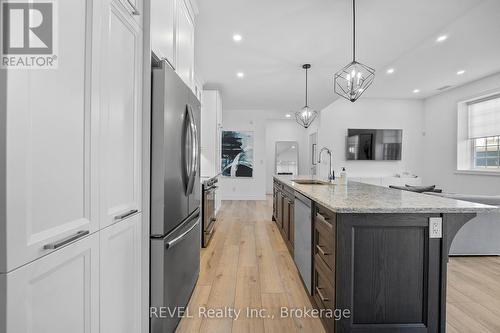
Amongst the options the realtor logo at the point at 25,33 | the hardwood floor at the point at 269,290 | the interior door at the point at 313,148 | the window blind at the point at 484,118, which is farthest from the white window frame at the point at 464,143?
the realtor logo at the point at 25,33

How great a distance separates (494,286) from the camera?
2.31 m

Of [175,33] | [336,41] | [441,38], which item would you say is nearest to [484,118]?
[441,38]

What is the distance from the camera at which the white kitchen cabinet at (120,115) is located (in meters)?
1.06

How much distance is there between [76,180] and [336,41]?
3.62 meters

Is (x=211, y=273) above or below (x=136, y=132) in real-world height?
below

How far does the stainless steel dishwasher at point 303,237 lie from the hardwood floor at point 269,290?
180mm

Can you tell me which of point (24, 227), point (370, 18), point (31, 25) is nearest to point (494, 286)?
point (370, 18)

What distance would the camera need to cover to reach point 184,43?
2.12 m

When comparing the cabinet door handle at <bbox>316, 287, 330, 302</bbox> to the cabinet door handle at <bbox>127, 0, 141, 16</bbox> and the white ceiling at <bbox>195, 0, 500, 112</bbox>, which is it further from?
the white ceiling at <bbox>195, 0, 500, 112</bbox>

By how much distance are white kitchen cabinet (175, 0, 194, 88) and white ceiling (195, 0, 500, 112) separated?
53 cm

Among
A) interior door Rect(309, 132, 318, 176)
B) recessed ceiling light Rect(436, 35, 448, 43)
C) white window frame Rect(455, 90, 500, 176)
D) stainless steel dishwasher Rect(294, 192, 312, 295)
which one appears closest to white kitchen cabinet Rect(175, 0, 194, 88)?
stainless steel dishwasher Rect(294, 192, 312, 295)

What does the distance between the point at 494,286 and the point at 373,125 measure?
18.3ft

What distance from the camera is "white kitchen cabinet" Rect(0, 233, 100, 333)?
0.65m

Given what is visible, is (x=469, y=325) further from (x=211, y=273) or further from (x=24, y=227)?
(x=24, y=227)
